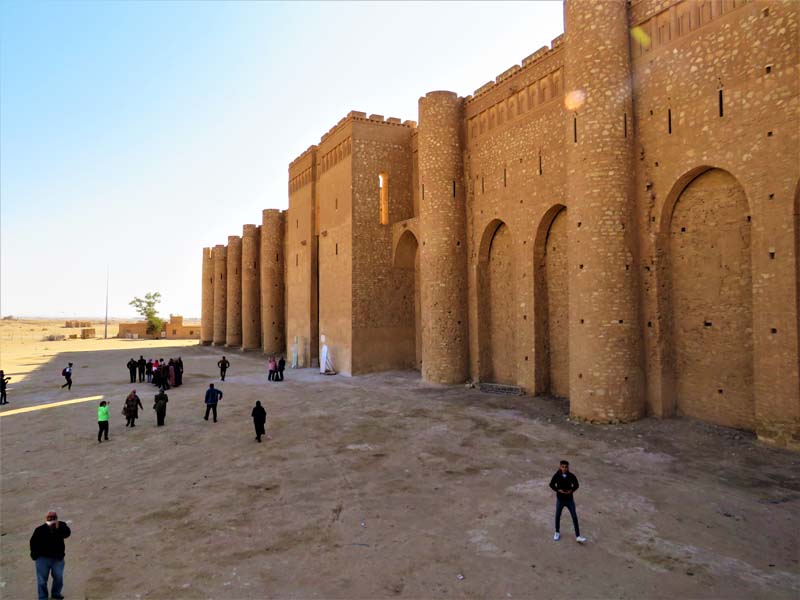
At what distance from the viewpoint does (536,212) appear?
17.0m

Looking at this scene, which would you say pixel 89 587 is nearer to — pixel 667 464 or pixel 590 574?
pixel 590 574

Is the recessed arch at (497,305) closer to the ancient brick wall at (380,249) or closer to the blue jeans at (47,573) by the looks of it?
the ancient brick wall at (380,249)

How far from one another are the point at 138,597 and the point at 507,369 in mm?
15617

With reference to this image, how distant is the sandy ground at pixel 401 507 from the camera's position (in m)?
5.98

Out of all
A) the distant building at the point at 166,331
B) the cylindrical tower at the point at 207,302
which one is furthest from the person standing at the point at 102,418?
the distant building at the point at 166,331

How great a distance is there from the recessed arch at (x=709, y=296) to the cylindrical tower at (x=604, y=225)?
95 centimetres

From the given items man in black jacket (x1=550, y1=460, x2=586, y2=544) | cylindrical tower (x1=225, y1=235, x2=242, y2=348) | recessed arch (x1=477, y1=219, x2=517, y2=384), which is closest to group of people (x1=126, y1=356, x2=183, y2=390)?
recessed arch (x1=477, y1=219, x2=517, y2=384)

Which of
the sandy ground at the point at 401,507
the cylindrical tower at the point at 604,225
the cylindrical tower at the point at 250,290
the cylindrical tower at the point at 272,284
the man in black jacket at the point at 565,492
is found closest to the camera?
the sandy ground at the point at 401,507

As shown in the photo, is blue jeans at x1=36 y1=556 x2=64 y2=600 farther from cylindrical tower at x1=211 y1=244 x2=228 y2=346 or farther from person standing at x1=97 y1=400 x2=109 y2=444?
cylindrical tower at x1=211 y1=244 x2=228 y2=346

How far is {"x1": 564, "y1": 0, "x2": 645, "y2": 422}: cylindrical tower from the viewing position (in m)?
13.2

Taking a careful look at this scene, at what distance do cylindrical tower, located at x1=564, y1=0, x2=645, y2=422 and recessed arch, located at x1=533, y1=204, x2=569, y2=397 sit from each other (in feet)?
9.10

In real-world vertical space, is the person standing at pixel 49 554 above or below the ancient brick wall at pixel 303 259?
below

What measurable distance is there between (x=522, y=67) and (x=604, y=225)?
770cm

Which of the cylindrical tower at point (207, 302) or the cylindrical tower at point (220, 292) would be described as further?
the cylindrical tower at point (207, 302)
